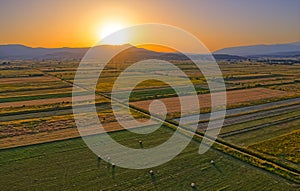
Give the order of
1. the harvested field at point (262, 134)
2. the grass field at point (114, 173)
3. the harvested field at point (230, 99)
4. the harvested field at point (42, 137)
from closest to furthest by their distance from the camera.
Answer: the grass field at point (114, 173)
the harvested field at point (42, 137)
the harvested field at point (262, 134)
the harvested field at point (230, 99)

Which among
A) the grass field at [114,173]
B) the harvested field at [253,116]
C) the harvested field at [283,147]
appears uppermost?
the harvested field at [253,116]

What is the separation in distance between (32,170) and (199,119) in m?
19.8

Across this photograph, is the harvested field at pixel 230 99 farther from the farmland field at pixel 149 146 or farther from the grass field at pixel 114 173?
the grass field at pixel 114 173

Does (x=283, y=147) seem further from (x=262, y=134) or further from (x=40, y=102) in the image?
(x=40, y=102)

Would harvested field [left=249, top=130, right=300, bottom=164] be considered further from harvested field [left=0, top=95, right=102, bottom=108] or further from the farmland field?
harvested field [left=0, top=95, right=102, bottom=108]

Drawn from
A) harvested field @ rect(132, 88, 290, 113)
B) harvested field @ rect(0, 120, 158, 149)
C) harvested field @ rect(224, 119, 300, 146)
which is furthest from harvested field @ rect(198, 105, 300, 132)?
harvested field @ rect(0, 120, 158, 149)

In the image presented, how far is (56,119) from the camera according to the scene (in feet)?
112

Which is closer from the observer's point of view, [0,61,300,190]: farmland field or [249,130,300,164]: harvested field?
[0,61,300,190]: farmland field

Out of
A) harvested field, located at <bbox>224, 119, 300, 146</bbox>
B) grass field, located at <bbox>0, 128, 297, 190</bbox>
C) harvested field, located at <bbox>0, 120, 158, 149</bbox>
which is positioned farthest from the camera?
harvested field, located at <bbox>224, 119, 300, 146</bbox>

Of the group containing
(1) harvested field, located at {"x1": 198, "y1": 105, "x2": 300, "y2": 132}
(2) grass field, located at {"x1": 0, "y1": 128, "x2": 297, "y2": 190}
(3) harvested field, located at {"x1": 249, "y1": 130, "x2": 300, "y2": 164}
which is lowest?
(2) grass field, located at {"x1": 0, "y1": 128, "x2": 297, "y2": 190}

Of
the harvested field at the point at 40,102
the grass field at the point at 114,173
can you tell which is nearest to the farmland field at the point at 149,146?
the grass field at the point at 114,173

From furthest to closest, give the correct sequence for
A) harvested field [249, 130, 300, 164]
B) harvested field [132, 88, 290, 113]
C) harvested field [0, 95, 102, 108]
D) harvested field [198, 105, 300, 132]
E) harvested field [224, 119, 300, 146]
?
harvested field [0, 95, 102, 108] → harvested field [132, 88, 290, 113] → harvested field [198, 105, 300, 132] → harvested field [224, 119, 300, 146] → harvested field [249, 130, 300, 164]

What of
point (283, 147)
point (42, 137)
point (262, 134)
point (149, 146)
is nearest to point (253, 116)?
point (262, 134)

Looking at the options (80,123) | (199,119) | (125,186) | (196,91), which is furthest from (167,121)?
(196,91)
